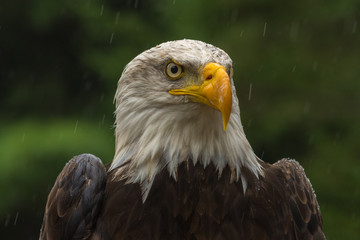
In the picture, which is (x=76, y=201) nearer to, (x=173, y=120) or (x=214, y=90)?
(x=173, y=120)

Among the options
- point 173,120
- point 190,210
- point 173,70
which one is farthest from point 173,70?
point 190,210

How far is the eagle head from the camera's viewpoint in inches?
146

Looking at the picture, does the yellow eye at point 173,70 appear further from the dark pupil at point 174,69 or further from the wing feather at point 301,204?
the wing feather at point 301,204

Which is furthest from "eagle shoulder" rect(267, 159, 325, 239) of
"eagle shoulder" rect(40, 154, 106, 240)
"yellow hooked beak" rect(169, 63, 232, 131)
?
"eagle shoulder" rect(40, 154, 106, 240)

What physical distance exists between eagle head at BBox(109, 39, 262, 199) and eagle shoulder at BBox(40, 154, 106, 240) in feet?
0.50

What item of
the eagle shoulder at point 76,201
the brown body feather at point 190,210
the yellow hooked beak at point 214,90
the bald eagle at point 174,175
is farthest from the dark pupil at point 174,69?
the eagle shoulder at point 76,201

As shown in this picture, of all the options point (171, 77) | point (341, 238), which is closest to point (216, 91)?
point (171, 77)

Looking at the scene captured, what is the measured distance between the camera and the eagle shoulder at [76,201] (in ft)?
12.7

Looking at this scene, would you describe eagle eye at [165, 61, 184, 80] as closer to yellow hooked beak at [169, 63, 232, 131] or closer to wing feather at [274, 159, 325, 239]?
yellow hooked beak at [169, 63, 232, 131]

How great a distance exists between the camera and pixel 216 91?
349 cm

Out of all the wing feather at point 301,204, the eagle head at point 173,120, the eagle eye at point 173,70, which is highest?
the eagle eye at point 173,70

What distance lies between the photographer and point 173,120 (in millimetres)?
3779

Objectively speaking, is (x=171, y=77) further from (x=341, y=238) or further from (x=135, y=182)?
(x=341, y=238)

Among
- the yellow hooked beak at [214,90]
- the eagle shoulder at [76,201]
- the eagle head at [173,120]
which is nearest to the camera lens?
the yellow hooked beak at [214,90]
